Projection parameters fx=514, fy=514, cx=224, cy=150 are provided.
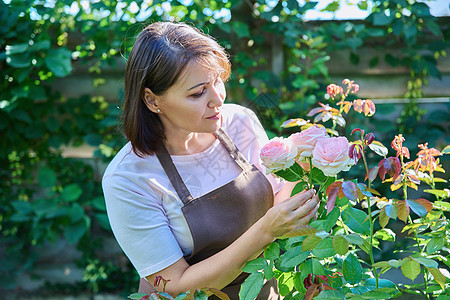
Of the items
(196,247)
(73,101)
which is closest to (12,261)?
(73,101)

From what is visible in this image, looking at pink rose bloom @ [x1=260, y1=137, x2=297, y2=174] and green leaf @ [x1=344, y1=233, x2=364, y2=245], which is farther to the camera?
pink rose bloom @ [x1=260, y1=137, x2=297, y2=174]

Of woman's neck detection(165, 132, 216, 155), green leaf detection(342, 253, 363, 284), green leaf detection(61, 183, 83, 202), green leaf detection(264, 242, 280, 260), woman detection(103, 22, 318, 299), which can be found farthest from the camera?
green leaf detection(61, 183, 83, 202)

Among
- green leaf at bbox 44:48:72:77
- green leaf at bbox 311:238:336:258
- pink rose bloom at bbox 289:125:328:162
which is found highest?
pink rose bloom at bbox 289:125:328:162

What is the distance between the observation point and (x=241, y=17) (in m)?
2.80

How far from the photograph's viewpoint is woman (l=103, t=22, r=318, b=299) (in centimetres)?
140

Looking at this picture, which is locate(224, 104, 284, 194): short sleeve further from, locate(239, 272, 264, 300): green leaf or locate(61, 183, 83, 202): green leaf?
locate(61, 183, 83, 202): green leaf

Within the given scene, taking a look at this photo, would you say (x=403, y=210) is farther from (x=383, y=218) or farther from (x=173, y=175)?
(x=173, y=175)

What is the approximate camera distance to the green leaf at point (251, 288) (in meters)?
1.13

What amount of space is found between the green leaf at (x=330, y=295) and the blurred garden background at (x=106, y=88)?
1666 mm

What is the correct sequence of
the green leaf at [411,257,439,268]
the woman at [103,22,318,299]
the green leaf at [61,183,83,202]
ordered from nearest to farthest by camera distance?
the green leaf at [411,257,439,268], the woman at [103,22,318,299], the green leaf at [61,183,83,202]

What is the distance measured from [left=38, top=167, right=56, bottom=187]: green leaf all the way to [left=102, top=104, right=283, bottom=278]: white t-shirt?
1.46 m

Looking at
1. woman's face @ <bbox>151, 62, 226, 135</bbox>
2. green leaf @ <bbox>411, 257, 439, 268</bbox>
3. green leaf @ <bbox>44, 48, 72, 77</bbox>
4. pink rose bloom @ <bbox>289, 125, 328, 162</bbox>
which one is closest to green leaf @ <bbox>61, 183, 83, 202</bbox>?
green leaf @ <bbox>44, 48, 72, 77</bbox>

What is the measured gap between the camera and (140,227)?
1407 mm

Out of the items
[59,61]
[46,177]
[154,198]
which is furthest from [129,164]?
[46,177]
